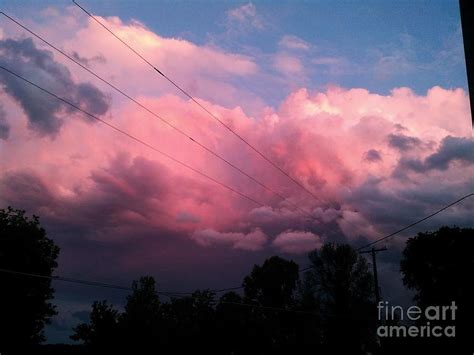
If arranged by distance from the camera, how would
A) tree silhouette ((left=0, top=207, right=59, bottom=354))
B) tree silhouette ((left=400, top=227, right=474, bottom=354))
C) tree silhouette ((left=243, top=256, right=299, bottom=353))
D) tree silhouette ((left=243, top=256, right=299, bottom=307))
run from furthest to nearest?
tree silhouette ((left=243, top=256, right=299, bottom=307)), tree silhouette ((left=243, top=256, right=299, bottom=353)), tree silhouette ((left=400, top=227, right=474, bottom=354)), tree silhouette ((left=0, top=207, right=59, bottom=354))

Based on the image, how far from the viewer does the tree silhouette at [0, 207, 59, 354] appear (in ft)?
99.3

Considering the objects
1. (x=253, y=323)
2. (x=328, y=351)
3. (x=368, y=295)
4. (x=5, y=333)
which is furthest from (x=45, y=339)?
(x=368, y=295)

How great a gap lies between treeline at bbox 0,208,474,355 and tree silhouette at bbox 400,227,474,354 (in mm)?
112

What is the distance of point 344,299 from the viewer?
199ft

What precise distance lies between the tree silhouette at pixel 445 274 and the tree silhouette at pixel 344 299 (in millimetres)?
9919

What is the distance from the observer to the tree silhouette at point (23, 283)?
99.3 feet

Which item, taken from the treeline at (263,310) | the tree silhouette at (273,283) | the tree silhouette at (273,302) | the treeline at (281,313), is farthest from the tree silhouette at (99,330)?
the tree silhouette at (273,283)

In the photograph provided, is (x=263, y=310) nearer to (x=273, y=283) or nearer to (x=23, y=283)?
(x=273, y=283)

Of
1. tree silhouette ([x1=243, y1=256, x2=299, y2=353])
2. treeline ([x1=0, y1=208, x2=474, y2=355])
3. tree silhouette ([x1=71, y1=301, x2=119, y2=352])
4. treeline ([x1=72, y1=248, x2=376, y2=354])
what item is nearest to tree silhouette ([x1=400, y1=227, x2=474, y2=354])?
treeline ([x1=0, y1=208, x2=474, y2=355])

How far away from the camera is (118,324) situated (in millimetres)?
36312

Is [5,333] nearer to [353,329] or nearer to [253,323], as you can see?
[253,323]

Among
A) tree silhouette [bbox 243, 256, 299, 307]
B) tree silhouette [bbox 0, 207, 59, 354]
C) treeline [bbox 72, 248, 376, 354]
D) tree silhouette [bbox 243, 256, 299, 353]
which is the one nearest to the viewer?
tree silhouette [bbox 0, 207, 59, 354]

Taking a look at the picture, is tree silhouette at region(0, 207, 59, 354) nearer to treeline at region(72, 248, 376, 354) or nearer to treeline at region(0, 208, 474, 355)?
treeline at region(0, 208, 474, 355)

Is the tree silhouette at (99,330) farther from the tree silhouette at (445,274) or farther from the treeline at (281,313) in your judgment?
the tree silhouette at (445,274)
